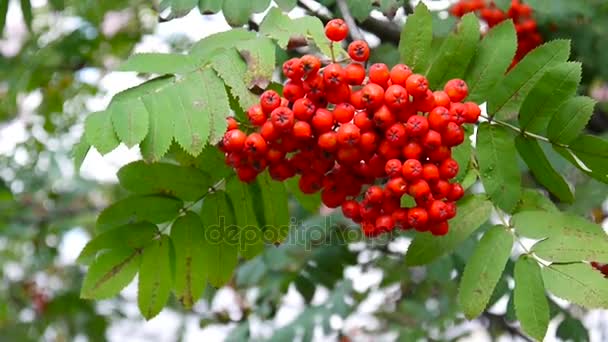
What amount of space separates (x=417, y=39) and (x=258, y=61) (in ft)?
0.96

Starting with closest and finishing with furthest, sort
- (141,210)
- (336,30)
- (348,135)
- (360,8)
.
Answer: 1. (348,135)
2. (336,30)
3. (141,210)
4. (360,8)

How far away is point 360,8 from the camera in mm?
1829

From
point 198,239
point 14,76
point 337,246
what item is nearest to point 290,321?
point 337,246

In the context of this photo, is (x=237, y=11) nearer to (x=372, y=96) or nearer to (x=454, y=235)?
(x=372, y=96)

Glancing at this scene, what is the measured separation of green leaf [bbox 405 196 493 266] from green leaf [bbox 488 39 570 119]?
172mm

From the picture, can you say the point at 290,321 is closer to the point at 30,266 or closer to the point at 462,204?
the point at 462,204

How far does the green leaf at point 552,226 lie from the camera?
150cm

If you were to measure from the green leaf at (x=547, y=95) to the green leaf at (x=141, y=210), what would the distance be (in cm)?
69

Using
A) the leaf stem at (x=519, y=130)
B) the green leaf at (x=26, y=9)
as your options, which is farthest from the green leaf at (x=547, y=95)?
the green leaf at (x=26, y=9)

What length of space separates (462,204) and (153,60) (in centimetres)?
63

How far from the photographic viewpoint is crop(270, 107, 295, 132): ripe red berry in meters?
1.38

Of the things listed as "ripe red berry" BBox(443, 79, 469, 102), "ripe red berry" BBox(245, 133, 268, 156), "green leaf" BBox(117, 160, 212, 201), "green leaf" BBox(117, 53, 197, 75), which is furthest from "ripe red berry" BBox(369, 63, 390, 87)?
"green leaf" BBox(117, 160, 212, 201)

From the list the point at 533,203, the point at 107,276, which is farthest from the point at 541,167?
the point at 107,276

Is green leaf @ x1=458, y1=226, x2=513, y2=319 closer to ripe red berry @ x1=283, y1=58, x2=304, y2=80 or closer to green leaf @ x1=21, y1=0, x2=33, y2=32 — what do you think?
ripe red berry @ x1=283, y1=58, x2=304, y2=80
